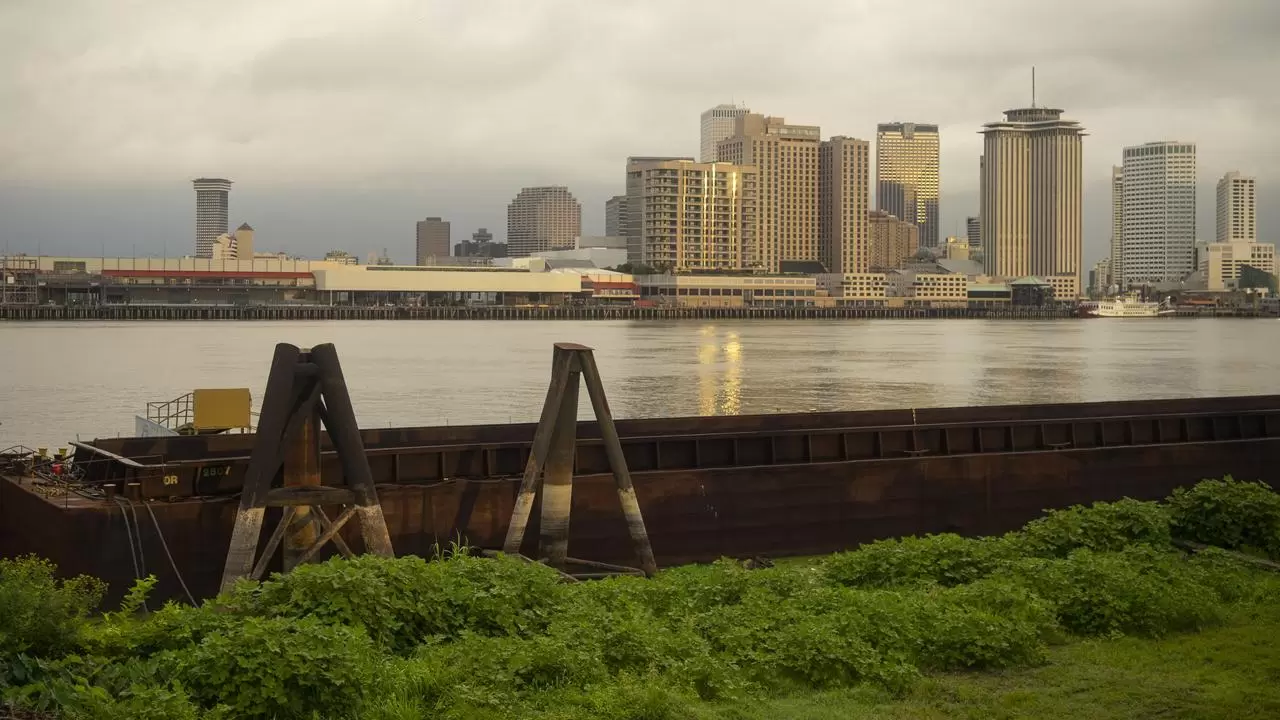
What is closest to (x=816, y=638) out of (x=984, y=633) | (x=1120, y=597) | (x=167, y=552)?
(x=984, y=633)

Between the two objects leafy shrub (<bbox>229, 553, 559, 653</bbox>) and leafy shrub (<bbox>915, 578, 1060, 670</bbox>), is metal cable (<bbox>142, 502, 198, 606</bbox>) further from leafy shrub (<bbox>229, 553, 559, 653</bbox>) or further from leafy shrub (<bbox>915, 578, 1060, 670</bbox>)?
leafy shrub (<bbox>915, 578, 1060, 670</bbox>)

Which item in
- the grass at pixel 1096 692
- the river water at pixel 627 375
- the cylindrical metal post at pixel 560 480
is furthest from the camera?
the river water at pixel 627 375

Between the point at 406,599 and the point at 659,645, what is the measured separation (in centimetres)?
295

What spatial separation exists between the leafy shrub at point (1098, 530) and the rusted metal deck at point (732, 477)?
7052 mm

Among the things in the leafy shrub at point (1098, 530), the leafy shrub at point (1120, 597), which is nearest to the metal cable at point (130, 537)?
the leafy shrub at point (1120, 597)

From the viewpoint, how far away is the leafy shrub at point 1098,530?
18266 millimetres

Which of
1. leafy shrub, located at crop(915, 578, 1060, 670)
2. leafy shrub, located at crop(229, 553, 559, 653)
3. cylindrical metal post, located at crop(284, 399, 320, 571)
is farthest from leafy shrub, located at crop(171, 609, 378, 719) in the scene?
cylindrical metal post, located at crop(284, 399, 320, 571)

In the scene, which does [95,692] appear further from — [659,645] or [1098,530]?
[1098,530]

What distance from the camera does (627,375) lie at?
8438 cm

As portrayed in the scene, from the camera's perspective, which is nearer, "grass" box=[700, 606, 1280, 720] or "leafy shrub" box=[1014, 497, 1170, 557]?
"grass" box=[700, 606, 1280, 720]

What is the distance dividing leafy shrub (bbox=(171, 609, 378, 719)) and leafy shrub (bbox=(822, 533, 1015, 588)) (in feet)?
26.0

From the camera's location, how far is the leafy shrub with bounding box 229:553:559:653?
43.9 ft

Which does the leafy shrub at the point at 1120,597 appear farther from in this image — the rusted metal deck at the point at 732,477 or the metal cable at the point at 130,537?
the metal cable at the point at 130,537

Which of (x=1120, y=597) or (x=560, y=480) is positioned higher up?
(x=560, y=480)
